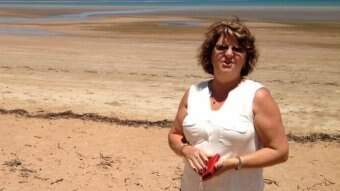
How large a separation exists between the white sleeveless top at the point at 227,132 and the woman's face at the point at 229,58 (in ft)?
0.28

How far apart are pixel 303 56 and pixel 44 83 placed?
824 cm

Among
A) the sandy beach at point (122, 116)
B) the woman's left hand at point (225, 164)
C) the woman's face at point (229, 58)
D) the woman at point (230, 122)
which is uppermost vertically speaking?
the woman's face at point (229, 58)

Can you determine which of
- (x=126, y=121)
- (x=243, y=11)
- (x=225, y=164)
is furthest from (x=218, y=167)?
(x=243, y=11)

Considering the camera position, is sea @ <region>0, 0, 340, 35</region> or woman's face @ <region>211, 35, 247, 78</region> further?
sea @ <region>0, 0, 340, 35</region>

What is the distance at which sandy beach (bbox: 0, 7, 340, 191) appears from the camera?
5.34m

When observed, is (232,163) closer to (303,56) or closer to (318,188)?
(318,188)

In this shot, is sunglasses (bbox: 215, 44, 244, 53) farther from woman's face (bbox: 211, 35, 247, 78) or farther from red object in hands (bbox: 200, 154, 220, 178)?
red object in hands (bbox: 200, 154, 220, 178)

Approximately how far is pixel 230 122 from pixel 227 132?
0.17ft

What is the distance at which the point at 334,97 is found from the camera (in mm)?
8906

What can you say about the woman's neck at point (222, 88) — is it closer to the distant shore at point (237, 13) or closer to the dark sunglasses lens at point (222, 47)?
the dark sunglasses lens at point (222, 47)

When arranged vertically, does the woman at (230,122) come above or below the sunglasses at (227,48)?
below

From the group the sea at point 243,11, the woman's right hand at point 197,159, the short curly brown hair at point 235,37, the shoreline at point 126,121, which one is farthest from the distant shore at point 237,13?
the woman's right hand at point 197,159

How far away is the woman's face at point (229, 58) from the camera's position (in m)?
2.42

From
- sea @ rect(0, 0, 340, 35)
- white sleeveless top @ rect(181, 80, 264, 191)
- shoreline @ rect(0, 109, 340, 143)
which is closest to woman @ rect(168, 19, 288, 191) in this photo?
white sleeveless top @ rect(181, 80, 264, 191)
